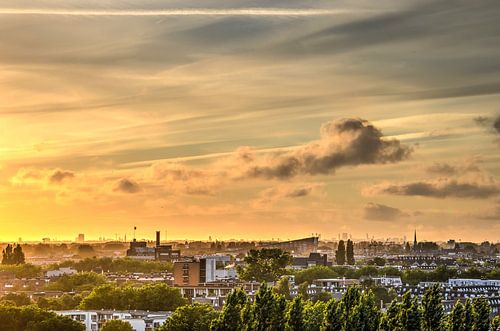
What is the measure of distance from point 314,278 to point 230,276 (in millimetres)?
14615

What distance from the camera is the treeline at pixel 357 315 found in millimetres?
75062

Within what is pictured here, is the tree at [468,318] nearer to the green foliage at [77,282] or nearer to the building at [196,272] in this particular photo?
the green foliage at [77,282]

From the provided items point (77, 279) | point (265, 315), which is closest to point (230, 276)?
point (77, 279)

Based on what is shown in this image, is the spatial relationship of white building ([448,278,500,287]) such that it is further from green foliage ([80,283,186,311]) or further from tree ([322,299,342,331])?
tree ([322,299,342,331])

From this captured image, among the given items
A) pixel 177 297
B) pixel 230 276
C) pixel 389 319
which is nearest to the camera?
pixel 389 319

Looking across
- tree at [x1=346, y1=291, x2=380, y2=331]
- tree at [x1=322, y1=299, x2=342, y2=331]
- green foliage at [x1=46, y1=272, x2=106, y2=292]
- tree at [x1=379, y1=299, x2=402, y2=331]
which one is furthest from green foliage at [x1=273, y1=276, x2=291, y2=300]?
tree at [x1=379, y1=299, x2=402, y2=331]

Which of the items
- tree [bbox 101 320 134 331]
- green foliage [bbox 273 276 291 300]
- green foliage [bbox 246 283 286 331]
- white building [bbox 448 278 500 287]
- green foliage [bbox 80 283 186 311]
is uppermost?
white building [bbox 448 278 500 287]

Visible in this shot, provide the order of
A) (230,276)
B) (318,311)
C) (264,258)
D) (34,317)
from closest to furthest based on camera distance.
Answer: (318,311) < (34,317) < (264,258) < (230,276)

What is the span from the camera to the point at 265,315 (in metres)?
77.9

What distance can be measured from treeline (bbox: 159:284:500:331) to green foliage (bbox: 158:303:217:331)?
1490cm

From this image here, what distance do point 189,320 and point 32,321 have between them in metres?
13.0

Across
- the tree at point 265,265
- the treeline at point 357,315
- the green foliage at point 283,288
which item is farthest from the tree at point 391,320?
the tree at point 265,265

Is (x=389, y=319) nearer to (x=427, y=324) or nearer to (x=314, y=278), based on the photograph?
(x=427, y=324)

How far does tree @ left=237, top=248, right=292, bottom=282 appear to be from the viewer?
167 metres
